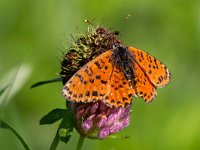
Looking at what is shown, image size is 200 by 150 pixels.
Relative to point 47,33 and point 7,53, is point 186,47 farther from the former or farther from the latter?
point 7,53

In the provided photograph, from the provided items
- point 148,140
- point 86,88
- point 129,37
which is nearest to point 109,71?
point 86,88

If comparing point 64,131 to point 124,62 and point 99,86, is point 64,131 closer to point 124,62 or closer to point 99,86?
point 99,86

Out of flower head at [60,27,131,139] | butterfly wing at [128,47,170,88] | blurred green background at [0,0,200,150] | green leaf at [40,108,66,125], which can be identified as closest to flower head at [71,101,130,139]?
flower head at [60,27,131,139]

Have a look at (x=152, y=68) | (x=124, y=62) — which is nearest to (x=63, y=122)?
(x=124, y=62)

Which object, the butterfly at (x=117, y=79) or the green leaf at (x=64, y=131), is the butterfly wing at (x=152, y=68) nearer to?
the butterfly at (x=117, y=79)

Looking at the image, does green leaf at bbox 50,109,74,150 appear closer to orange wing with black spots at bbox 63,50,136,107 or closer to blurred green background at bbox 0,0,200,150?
orange wing with black spots at bbox 63,50,136,107

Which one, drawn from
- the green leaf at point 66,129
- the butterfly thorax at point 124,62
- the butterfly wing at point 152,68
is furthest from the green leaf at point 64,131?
the butterfly wing at point 152,68

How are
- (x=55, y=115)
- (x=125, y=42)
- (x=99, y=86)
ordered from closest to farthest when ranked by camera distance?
(x=99, y=86) < (x=55, y=115) < (x=125, y=42)

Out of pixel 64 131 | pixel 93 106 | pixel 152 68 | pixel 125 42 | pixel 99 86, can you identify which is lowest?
pixel 64 131
